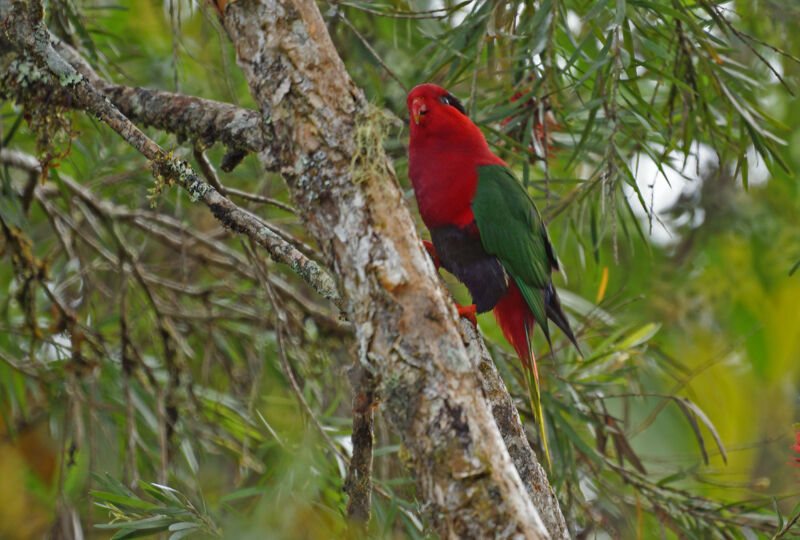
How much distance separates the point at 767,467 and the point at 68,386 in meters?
5.15

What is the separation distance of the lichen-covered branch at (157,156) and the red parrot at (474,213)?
0.63 m

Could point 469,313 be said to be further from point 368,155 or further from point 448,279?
point 368,155

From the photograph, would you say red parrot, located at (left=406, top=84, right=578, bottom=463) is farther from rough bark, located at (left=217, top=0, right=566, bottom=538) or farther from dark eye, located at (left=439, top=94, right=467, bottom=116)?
rough bark, located at (left=217, top=0, right=566, bottom=538)

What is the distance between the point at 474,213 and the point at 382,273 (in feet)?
3.07

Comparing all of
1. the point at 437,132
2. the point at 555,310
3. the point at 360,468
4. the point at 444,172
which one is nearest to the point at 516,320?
the point at 555,310

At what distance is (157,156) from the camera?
1430 mm

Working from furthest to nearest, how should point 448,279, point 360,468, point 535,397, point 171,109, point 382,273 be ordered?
1. point 448,279
2. point 535,397
3. point 171,109
4. point 360,468
5. point 382,273

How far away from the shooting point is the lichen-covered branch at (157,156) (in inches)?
54.8

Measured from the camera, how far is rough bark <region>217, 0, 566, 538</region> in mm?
1038

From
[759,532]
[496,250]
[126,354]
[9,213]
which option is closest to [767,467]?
[759,532]

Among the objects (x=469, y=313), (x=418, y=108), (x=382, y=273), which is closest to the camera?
(x=382, y=273)

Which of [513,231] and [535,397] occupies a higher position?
[513,231]

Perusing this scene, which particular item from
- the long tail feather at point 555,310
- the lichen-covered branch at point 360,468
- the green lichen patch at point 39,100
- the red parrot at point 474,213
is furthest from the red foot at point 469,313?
the green lichen patch at point 39,100

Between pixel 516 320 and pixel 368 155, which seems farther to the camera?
pixel 516 320
